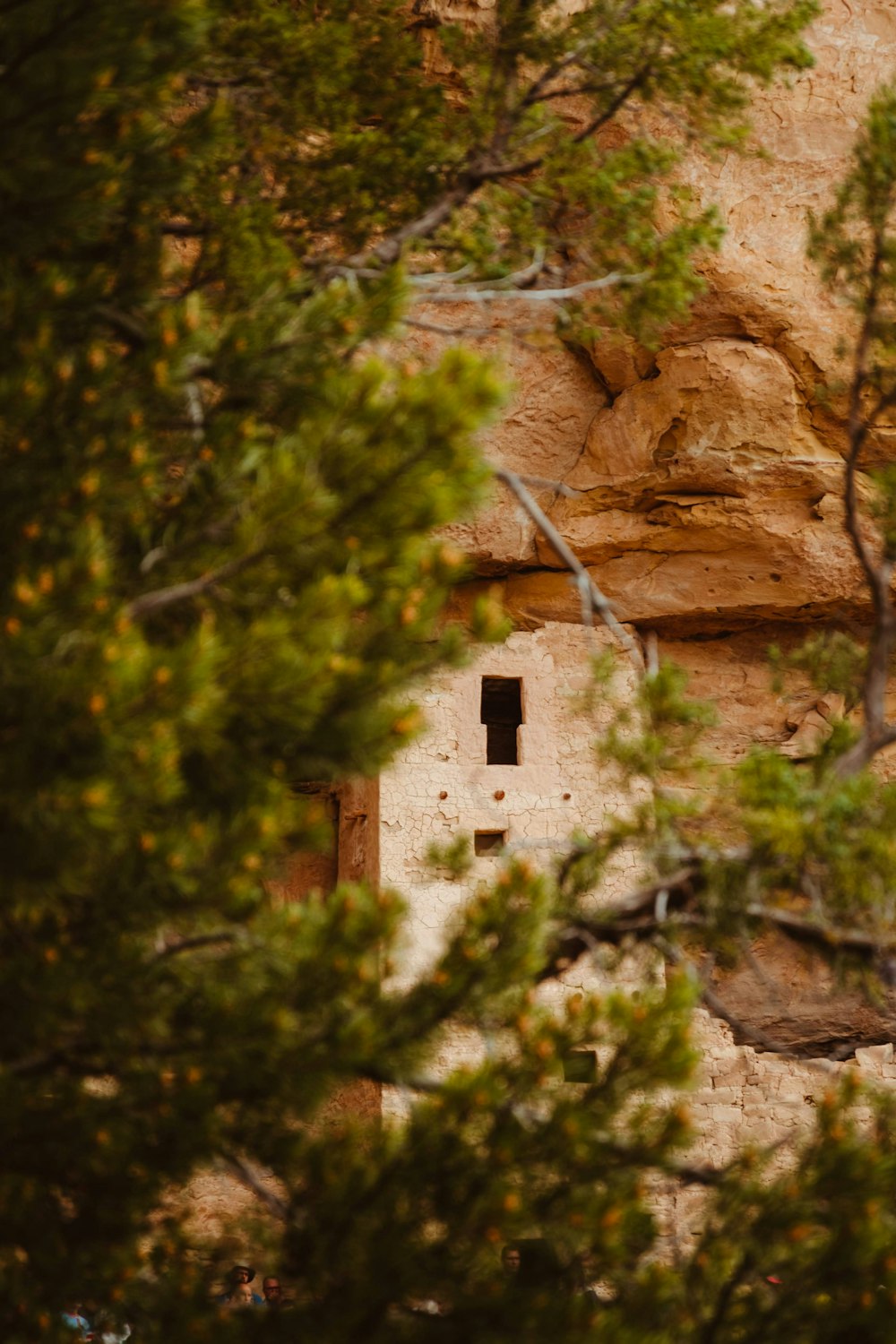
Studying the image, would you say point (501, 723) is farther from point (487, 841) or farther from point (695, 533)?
point (695, 533)

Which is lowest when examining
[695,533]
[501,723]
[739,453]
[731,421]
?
[501,723]

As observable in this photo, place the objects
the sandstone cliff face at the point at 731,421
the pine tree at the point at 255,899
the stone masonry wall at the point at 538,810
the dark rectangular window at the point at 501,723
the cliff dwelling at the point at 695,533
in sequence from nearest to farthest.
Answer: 1. the pine tree at the point at 255,899
2. the stone masonry wall at the point at 538,810
3. the cliff dwelling at the point at 695,533
4. the sandstone cliff face at the point at 731,421
5. the dark rectangular window at the point at 501,723

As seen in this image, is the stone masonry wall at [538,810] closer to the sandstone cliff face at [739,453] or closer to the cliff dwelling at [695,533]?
the cliff dwelling at [695,533]

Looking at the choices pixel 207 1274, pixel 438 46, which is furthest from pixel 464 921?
pixel 438 46

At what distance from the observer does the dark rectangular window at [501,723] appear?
12047 millimetres

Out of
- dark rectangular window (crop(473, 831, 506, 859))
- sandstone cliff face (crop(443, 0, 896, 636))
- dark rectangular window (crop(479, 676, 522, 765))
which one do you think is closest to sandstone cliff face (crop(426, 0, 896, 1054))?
sandstone cliff face (crop(443, 0, 896, 636))

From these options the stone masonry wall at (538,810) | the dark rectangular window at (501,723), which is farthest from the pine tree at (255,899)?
the dark rectangular window at (501,723)

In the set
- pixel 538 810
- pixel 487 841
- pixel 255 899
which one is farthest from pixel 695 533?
pixel 255 899

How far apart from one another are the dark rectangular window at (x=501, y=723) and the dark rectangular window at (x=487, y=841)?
46.3 inches

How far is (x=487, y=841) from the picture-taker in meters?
10.9

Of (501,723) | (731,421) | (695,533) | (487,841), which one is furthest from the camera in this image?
(501,723)

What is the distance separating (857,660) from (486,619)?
3.58 m

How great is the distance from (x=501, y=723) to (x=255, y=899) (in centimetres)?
882

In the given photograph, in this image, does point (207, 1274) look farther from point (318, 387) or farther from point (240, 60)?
point (240, 60)
